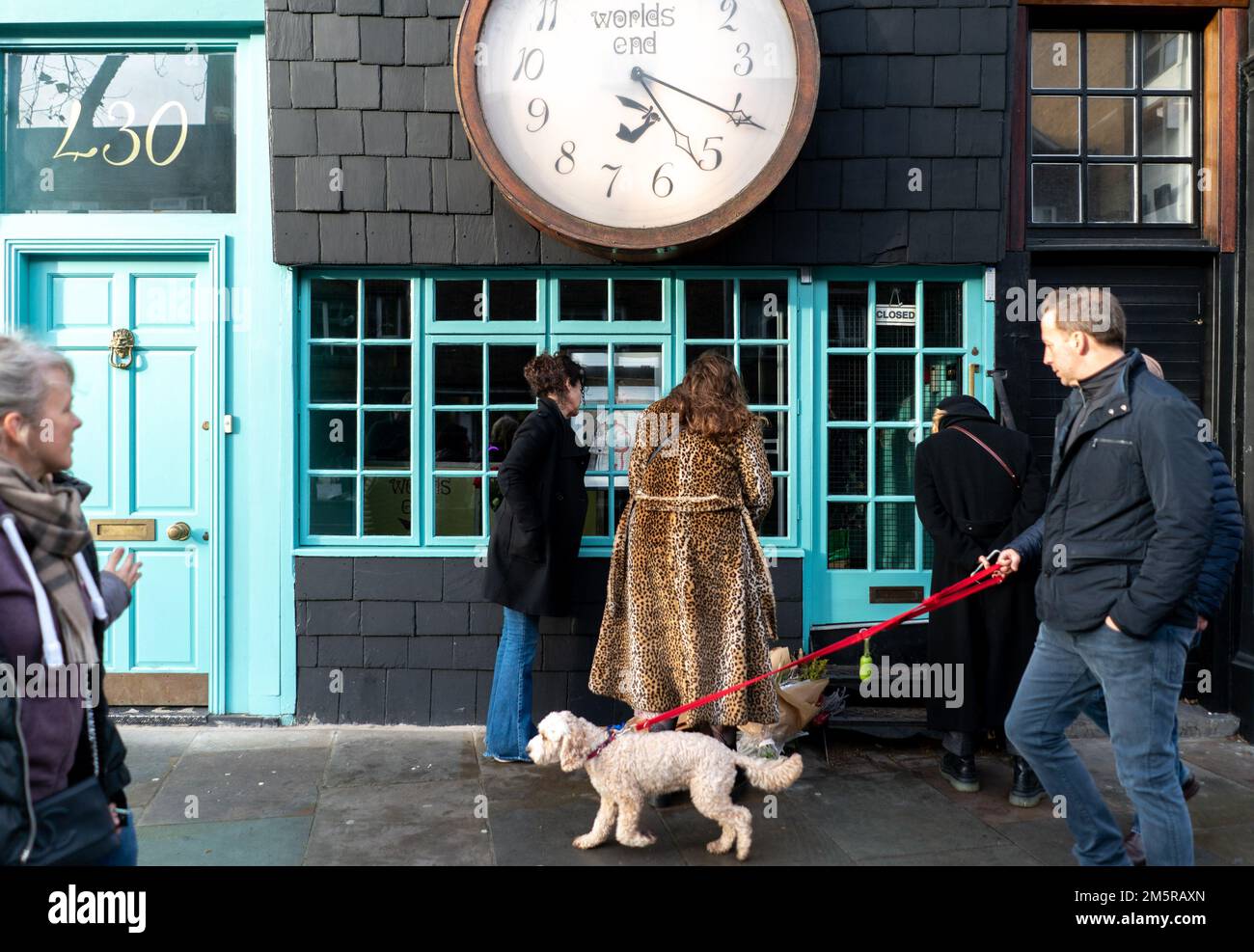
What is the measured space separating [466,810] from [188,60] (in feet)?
14.2

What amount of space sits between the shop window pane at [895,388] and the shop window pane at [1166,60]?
2.18 meters

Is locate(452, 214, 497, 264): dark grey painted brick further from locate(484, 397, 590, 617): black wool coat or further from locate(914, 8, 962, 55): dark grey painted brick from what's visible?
locate(914, 8, 962, 55): dark grey painted brick

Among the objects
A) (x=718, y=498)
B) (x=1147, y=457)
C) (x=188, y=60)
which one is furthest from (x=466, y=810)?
(x=188, y=60)

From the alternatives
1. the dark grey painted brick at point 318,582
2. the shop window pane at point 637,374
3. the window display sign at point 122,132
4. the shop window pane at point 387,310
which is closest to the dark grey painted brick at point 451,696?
the dark grey painted brick at point 318,582

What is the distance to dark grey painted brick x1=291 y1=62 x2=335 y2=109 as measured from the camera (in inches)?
210

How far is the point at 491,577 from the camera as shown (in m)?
4.95

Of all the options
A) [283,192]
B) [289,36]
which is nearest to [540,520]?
[283,192]

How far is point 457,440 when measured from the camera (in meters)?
5.56

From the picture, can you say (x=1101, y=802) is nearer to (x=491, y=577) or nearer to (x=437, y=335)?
(x=491, y=577)

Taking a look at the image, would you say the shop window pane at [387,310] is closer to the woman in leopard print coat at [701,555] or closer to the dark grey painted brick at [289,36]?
the dark grey painted brick at [289,36]

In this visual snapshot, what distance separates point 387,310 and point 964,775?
12.6 ft

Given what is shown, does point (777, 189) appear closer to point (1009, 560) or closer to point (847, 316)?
point (847, 316)
